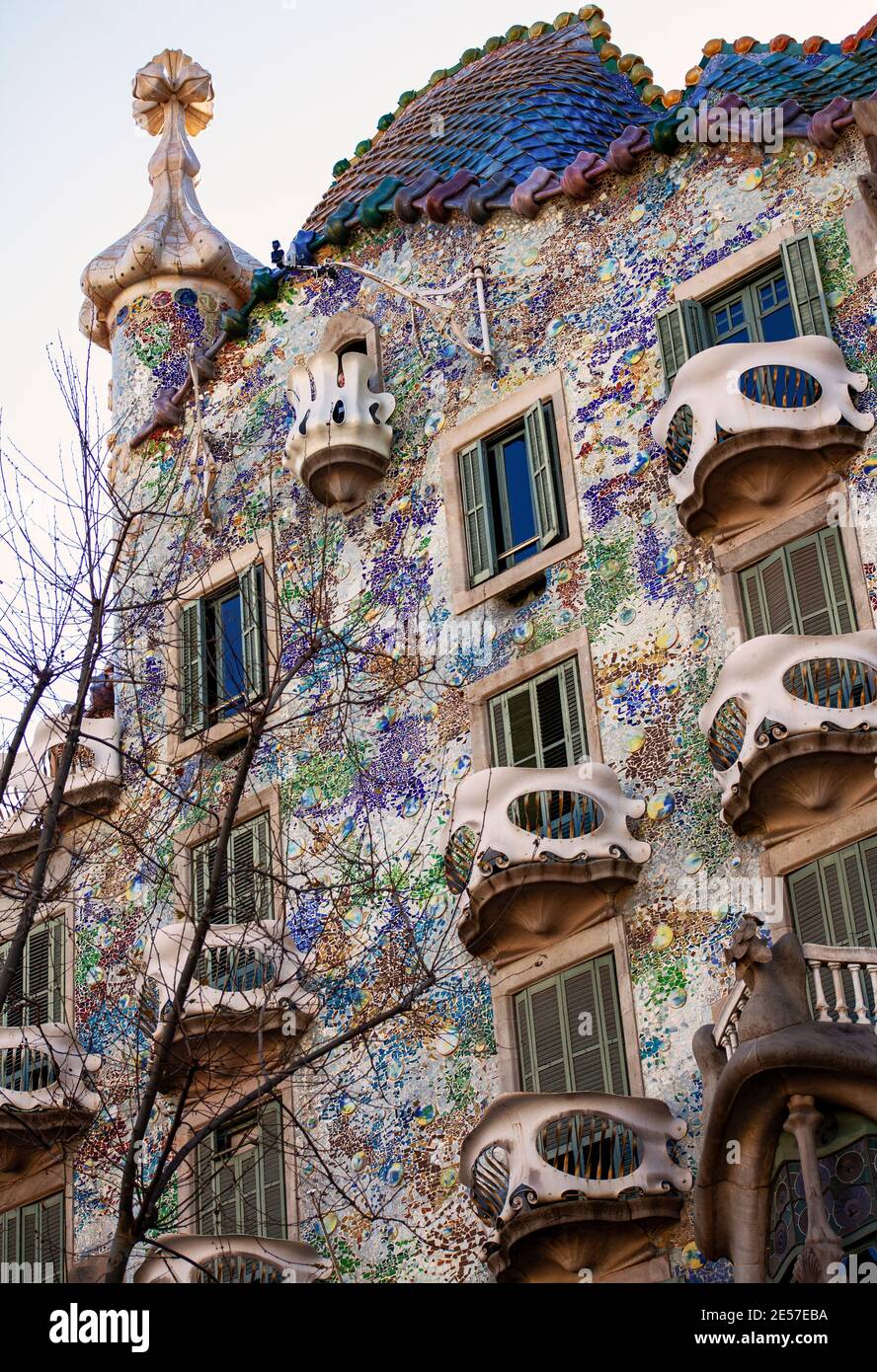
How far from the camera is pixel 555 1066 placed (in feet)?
57.8

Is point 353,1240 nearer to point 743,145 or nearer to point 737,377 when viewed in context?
point 737,377

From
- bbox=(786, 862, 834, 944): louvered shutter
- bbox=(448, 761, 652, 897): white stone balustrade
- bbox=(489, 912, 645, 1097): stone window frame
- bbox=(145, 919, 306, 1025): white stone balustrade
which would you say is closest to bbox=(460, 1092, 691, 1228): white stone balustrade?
bbox=(489, 912, 645, 1097): stone window frame

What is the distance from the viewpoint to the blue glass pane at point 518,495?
66.9ft

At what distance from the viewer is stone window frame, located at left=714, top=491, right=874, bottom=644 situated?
18.0 metres

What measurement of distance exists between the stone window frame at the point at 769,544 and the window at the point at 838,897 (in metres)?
2.06

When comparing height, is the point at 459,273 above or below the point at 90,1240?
above

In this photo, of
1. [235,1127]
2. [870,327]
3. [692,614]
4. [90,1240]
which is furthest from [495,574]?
[90,1240]

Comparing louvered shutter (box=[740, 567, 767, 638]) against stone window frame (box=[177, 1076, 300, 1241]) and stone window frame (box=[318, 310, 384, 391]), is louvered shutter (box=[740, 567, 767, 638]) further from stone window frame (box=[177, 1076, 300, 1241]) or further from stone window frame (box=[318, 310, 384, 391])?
stone window frame (box=[318, 310, 384, 391])

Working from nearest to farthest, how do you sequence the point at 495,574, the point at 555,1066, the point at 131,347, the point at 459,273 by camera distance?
the point at 555,1066 < the point at 495,574 < the point at 459,273 < the point at 131,347

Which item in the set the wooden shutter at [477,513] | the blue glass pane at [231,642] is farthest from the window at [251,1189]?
the wooden shutter at [477,513]

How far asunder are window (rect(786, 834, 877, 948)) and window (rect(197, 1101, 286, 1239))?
4.39 metres
